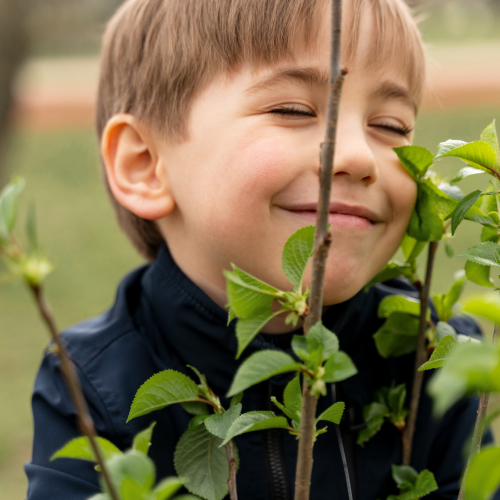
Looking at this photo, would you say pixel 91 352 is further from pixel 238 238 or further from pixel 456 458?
pixel 456 458

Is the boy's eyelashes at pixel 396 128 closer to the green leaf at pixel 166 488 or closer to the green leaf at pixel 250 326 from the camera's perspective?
the green leaf at pixel 250 326

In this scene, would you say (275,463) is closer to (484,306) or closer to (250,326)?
(250,326)

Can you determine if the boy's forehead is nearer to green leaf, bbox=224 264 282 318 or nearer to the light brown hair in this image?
the light brown hair

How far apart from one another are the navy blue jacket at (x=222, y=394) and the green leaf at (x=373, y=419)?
67 mm

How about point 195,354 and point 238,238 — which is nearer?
point 238,238

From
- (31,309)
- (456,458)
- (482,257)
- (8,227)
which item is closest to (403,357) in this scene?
(456,458)

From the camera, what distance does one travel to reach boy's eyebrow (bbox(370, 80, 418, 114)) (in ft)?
2.86

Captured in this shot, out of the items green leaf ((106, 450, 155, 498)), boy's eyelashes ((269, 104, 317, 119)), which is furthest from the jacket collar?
green leaf ((106, 450, 155, 498))

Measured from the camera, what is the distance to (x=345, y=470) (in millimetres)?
942

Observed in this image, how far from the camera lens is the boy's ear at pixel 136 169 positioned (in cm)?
101

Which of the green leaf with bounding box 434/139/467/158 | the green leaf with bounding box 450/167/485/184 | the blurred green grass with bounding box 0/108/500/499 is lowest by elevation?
the blurred green grass with bounding box 0/108/500/499

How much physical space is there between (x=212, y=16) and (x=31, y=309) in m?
3.19

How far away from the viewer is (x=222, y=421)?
649 mm

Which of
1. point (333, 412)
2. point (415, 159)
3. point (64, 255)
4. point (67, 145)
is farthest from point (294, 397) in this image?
point (67, 145)
